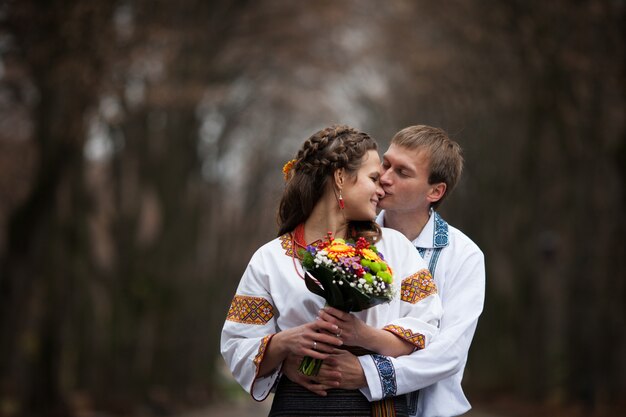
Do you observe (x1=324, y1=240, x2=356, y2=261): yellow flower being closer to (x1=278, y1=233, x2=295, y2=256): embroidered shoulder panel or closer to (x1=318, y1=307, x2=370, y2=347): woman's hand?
(x1=318, y1=307, x2=370, y2=347): woman's hand

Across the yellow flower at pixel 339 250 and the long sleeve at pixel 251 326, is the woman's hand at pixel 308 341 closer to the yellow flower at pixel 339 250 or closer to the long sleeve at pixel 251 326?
the long sleeve at pixel 251 326

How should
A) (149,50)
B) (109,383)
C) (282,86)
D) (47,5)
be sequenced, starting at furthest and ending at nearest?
(282,86) < (109,383) < (149,50) < (47,5)

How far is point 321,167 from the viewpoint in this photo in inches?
192

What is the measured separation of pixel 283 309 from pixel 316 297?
0.49ft

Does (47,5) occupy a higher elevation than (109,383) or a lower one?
higher

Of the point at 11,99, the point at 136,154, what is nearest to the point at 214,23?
the point at 136,154

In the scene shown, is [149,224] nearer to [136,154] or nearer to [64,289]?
[136,154]

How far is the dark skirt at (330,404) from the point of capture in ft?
15.2

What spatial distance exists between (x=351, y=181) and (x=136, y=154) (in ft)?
62.3

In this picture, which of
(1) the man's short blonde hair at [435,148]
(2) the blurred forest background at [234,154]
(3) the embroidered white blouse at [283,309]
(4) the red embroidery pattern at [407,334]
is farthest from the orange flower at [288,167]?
(2) the blurred forest background at [234,154]

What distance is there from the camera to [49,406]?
17844 millimetres

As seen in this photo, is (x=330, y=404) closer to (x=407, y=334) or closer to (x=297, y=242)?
(x=407, y=334)

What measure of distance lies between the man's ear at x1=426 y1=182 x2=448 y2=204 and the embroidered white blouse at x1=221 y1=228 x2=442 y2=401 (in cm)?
53

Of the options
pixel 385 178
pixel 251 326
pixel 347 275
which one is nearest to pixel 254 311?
pixel 251 326
